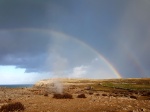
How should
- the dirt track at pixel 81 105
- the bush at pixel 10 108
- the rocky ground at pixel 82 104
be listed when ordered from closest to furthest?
the bush at pixel 10 108
the dirt track at pixel 81 105
the rocky ground at pixel 82 104

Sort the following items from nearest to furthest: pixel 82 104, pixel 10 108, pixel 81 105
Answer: pixel 10 108, pixel 81 105, pixel 82 104

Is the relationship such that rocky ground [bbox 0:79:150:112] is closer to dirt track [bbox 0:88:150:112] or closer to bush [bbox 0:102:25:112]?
dirt track [bbox 0:88:150:112]

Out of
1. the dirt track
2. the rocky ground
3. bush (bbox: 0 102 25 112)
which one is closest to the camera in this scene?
bush (bbox: 0 102 25 112)

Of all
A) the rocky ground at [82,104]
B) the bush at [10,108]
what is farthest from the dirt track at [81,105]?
the bush at [10,108]

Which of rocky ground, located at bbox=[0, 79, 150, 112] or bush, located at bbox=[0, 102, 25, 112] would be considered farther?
rocky ground, located at bbox=[0, 79, 150, 112]

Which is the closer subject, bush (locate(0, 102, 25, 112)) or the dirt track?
bush (locate(0, 102, 25, 112))

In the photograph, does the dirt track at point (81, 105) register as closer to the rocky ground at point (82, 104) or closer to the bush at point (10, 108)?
the rocky ground at point (82, 104)

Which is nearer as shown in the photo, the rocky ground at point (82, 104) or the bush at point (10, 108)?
the bush at point (10, 108)

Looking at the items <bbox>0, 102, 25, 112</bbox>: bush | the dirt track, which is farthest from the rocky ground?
<bbox>0, 102, 25, 112</bbox>: bush

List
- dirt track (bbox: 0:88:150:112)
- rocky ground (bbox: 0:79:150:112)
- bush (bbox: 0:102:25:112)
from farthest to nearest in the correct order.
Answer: rocky ground (bbox: 0:79:150:112) → dirt track (bbox: 0:88:150:112) → bush (bbox: 0:102:25:112)

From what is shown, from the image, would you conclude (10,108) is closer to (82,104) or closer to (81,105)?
(81,105)

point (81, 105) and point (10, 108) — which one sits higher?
point (10, 108)

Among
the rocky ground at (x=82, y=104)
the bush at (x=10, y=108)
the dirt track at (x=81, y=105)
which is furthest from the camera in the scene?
the rocky ground at (x=82, y=104)

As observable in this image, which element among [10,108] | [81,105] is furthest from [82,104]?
[10,108]
